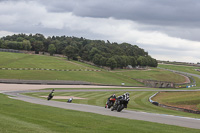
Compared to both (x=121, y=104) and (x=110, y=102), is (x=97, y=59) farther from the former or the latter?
(x=121, y=104)

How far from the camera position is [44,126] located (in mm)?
15852

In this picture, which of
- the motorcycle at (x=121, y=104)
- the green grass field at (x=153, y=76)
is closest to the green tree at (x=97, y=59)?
the green grass field at (x=153, y=76)

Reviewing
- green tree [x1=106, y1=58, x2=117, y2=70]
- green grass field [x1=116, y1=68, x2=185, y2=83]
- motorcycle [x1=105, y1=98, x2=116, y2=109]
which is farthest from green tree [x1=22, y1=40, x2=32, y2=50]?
motorcycle [x1=105, y1=98, x2=116, y2=109]

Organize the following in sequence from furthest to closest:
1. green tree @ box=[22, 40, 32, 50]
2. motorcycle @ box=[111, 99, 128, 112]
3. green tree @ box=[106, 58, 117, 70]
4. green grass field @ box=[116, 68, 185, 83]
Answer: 1. green tree @ box=[22, 40, 32, 50]
2. green tree @ box=[106, 58, 117, 70]
3. green grass field @ box=[116, 68, 185, 83]
4. motorcycle @ box=[111, 99, 128, 112]

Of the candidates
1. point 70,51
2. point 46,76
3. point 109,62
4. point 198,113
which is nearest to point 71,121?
A: point 198,113

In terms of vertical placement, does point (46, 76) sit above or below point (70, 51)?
below

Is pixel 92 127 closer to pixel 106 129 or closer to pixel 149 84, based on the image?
pixel 106 129

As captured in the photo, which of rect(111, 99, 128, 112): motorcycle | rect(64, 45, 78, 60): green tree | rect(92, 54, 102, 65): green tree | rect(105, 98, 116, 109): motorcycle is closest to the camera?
rect(111, 99, 128, 112): motorcycle

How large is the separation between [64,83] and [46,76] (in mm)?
17145

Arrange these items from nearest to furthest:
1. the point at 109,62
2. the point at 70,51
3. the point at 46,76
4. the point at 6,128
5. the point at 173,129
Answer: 1. the point at 6,128
2. the point at 173,129
3. the point at 46,76
4. the point at 109,62
5. the point at 70,51

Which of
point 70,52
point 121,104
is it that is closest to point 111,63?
point 70,52

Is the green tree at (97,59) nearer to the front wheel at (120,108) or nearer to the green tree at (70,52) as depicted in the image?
the green tree at (70,52)

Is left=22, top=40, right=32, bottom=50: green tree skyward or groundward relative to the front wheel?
skyward

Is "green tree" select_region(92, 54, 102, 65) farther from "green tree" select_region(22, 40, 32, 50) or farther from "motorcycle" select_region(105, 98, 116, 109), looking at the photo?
"motorcycle" select_region(105, 98, 116, 109)
